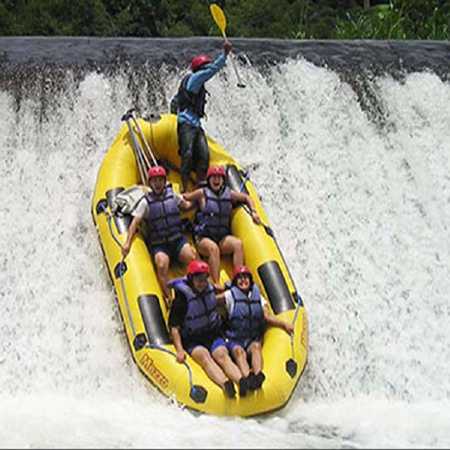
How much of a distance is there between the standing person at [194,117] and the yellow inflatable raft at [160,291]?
0.40 ft

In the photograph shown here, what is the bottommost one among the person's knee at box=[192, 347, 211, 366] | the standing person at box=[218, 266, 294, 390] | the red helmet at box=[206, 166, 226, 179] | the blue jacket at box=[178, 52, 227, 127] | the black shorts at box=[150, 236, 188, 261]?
the person's knee at box=[192, 347, 211, 366]

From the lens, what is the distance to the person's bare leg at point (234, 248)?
582 cm

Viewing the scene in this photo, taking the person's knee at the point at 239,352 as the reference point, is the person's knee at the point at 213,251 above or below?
above

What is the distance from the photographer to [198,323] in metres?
5.16

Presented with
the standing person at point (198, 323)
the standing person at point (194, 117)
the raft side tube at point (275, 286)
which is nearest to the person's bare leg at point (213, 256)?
the raft side tube at point (275, 286)

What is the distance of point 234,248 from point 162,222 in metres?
0.54

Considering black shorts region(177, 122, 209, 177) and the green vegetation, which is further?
the green vegetation

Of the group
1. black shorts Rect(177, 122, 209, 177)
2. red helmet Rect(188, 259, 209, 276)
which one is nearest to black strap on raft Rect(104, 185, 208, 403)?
red helmet Rect(188, 259, 209, 276)

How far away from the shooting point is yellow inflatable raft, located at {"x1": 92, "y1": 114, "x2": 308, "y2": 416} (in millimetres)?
4977

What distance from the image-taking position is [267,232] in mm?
6012

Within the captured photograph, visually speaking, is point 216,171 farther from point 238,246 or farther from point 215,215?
point 238,246

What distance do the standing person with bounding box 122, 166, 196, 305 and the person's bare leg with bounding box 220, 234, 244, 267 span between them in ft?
0.78

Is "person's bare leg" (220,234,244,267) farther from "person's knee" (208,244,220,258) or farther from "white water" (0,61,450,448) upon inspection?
"white water" (0,61,450,448)

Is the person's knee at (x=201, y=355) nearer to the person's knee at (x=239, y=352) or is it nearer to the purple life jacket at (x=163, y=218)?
the person's knee at (x=239, y=352)
